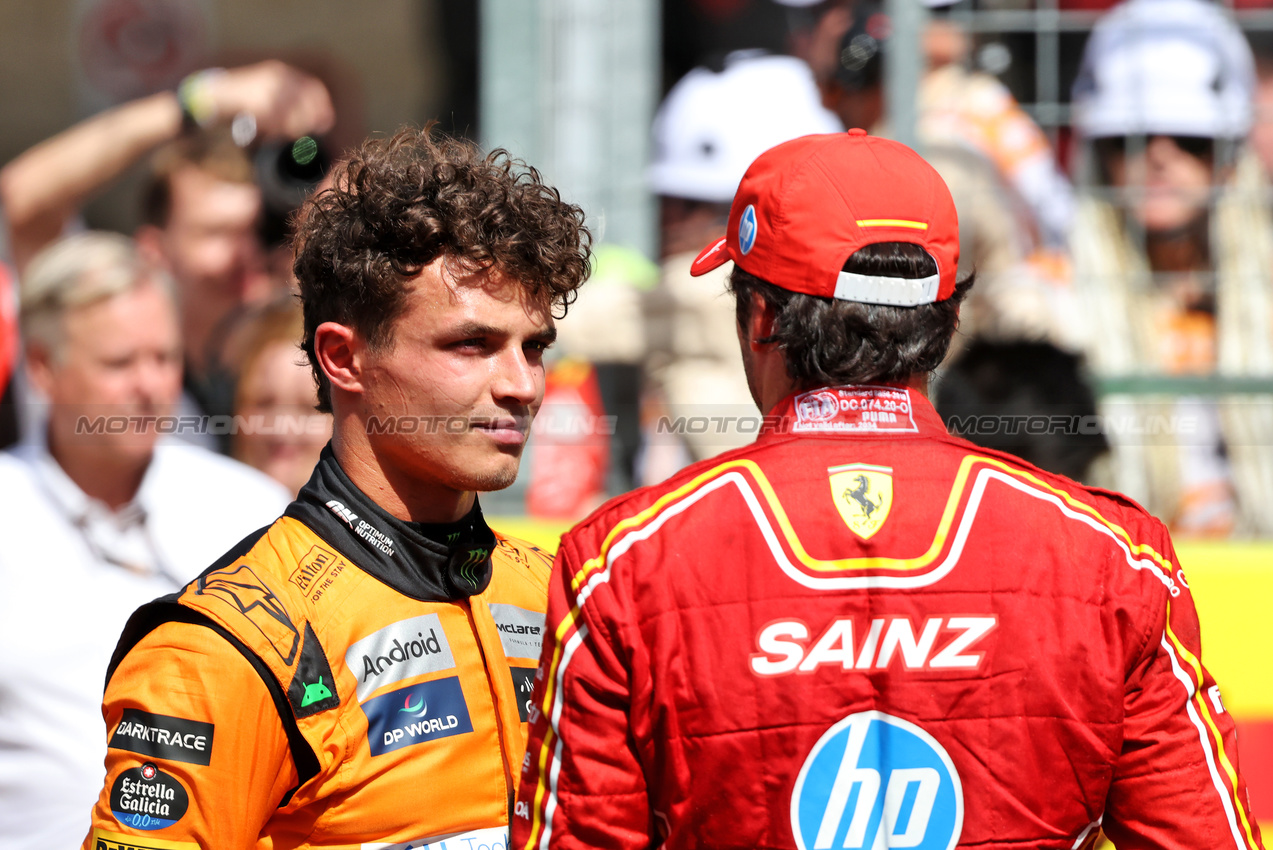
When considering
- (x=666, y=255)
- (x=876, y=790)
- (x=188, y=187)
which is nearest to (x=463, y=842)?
(x=876, y=790)

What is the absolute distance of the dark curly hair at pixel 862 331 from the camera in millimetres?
1588

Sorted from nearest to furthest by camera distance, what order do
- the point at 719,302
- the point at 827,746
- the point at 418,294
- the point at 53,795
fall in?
the point at 827,746, the point at 418,294, the point at 53,795, the point at 719,302

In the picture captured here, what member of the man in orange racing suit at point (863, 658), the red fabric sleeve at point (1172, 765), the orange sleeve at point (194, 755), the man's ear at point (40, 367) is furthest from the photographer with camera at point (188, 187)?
the red fabric sleeve at point (1172, 765)

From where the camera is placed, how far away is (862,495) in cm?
153

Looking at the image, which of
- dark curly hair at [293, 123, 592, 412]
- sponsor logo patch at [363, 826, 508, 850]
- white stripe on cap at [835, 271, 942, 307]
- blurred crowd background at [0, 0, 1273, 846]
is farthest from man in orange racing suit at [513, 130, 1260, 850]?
blurred crowd background at [0, 0, 1273, 846]

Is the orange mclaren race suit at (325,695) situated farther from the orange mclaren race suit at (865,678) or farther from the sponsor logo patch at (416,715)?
the orange mclaren race suit at (865,678)

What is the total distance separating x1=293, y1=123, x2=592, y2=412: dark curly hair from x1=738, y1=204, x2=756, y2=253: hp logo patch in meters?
0.43

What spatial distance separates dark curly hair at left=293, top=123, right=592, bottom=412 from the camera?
6.38 ft

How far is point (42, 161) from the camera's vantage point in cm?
473

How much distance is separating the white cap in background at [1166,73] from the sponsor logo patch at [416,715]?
379cm

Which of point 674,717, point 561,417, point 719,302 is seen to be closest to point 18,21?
point 561,417

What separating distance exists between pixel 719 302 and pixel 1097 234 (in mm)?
1456

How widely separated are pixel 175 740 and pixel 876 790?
2.96 feet

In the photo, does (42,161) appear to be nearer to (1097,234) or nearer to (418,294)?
(418,294)
